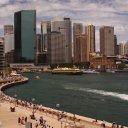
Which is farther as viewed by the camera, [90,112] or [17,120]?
[90,112]

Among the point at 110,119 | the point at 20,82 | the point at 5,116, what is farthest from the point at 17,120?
the point at 20,82

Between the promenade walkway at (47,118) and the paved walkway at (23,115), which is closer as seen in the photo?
the paved walkway at (23,115)

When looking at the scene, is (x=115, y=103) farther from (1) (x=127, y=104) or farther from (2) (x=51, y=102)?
(2) (x=51, y=102)

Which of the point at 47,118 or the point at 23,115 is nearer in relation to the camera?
the point at 47,118

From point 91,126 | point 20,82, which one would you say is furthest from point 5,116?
point 20,82

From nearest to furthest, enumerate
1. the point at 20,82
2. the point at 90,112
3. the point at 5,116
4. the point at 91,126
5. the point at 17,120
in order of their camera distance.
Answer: the point at 91,126
the point at 17,120
the point at 5,116
the point at 90,112
the point at 20,82

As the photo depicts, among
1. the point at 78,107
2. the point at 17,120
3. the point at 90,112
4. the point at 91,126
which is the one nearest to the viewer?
the point at 91,126

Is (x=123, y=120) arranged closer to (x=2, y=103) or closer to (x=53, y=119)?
(x=53, y=119)

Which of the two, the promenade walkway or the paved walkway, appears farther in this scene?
the promenade walkway

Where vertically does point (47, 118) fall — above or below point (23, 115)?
above
